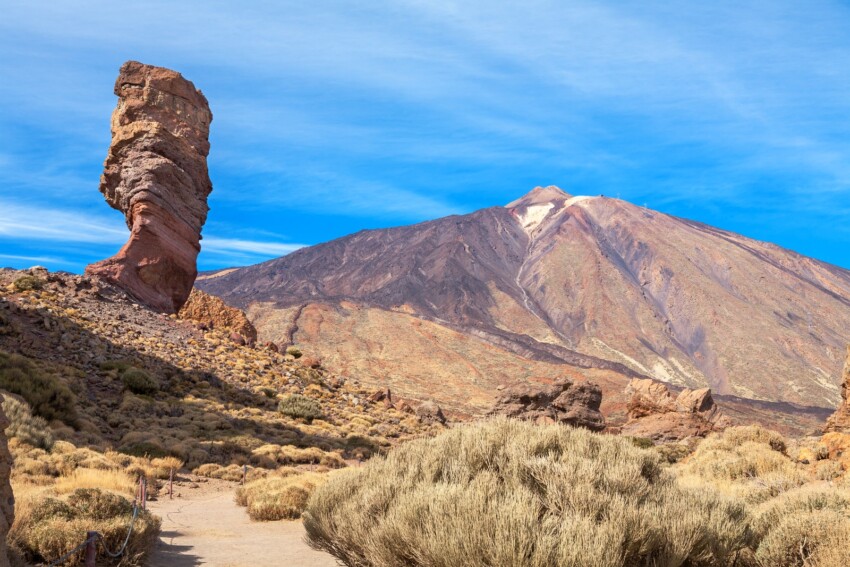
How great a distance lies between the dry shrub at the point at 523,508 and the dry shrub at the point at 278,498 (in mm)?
5120

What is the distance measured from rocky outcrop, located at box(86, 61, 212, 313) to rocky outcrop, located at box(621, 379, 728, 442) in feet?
80.7

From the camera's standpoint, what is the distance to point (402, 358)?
250ft

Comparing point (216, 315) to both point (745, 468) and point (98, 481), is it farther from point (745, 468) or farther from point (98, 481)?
point (745, 468)

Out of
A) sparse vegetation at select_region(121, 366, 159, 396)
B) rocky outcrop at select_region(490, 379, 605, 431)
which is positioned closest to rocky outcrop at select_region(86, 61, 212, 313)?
sparse vegetation at select_region(121, 366, 159, 396)

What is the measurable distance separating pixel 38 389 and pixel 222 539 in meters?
11.2

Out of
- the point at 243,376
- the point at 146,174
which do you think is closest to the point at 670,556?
the point at 243,376

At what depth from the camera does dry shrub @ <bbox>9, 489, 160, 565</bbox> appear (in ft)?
24.8

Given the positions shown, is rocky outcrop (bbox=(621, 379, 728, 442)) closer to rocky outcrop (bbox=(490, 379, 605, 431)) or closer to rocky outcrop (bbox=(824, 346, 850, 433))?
rocky outcrop (bbox=(490, 379, 605, 431))

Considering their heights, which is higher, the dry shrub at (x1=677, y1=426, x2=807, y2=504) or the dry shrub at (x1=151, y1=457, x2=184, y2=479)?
the dry shrub at (x1=677, y1=426, x2=807, y2=504)

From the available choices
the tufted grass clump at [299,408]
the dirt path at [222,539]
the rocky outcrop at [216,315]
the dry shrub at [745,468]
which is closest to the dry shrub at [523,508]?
the dirt path at [222,539]

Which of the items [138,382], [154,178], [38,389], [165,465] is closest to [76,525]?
[165,465]

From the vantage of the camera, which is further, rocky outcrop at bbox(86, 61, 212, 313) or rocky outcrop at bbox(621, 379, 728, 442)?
rocky outcrop at bbox(621, 379, 728, 442)

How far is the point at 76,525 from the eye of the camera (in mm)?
7973

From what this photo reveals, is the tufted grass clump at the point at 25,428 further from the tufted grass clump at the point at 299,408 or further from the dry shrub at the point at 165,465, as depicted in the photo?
the tufted grass clump at the point at 299,408
